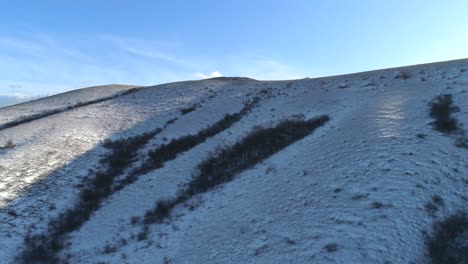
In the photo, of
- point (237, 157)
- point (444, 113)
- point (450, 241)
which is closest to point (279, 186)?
point (237, 157)

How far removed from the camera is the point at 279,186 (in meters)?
16.7

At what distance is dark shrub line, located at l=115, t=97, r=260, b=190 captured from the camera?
77.4ft

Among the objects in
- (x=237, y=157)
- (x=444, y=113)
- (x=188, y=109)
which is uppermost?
(x=188, y=109)

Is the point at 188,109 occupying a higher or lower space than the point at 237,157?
higher

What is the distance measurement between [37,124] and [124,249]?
21.6 m

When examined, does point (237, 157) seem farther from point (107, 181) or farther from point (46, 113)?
point (46, 113)

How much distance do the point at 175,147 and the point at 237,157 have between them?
6192mm

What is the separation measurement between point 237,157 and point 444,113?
11.9m

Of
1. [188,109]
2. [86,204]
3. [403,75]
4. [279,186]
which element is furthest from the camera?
[188,109]

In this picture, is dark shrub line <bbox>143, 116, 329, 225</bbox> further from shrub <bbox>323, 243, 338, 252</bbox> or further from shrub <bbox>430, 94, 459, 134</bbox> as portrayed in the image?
shrub <bbox>323, 243, 338, 252</bbox>

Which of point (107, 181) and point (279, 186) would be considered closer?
point (279, 186)

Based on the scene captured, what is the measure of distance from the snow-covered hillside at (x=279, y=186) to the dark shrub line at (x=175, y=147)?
1.48ft

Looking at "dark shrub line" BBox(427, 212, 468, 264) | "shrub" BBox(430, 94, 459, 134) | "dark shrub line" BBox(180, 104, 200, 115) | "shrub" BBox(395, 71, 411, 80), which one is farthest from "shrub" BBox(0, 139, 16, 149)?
"shrub" BBox(395, 71, 411, 80)

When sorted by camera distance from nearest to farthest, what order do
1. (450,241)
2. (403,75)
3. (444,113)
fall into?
(450,241)
(444,113)
(403,75)
